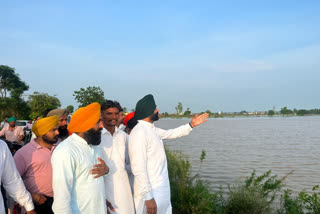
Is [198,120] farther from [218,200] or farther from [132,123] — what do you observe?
[218,200]

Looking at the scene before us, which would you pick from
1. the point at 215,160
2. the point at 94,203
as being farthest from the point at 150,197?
the point at 215,160

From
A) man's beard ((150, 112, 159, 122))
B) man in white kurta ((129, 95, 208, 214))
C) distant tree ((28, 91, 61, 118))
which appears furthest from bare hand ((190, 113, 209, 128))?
distant tree ((28, 91, 61, 118))

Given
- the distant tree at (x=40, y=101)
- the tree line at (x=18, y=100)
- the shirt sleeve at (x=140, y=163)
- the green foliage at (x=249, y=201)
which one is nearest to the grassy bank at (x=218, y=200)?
the green foliage at (x=249, y=201)

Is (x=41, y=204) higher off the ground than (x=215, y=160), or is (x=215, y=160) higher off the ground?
(x=41, y=204)

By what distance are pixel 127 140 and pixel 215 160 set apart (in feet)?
47.2

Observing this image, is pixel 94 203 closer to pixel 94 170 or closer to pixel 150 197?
pixel 94 170

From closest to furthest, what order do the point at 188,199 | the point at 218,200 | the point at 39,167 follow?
the point at 39,167
the point at 188,199
the point at 218,200

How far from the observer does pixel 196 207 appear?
17.9ft

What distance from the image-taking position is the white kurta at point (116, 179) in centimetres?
334

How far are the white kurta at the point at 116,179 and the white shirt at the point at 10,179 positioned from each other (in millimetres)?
817

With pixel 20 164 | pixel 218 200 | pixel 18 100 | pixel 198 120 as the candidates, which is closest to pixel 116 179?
pixel 20 164

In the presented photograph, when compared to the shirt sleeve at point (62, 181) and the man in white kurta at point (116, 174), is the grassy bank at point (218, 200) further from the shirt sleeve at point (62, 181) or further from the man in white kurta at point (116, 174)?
the shirt sleeve at point (62, 181)

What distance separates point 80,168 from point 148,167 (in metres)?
1.07

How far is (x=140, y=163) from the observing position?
135 inches
